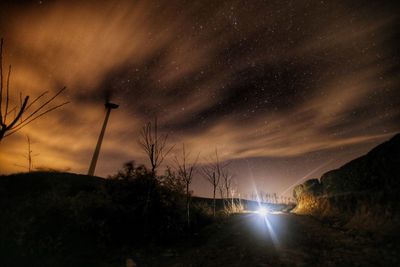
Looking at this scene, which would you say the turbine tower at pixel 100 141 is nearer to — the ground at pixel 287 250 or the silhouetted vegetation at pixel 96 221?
the silhouetted vegetation at pixel 96 221

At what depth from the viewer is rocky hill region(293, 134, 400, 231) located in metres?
7.91

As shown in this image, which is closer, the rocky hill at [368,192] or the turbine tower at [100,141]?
the rocky hill at [368,192]

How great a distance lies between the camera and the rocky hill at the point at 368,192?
7.91m

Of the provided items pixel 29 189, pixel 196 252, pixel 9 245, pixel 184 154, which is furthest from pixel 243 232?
pixel 29 189

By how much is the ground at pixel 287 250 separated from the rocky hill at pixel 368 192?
79cm

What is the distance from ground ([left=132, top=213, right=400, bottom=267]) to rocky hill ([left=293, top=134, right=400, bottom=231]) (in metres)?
0.79

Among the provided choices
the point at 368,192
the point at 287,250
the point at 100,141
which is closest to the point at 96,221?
the point at 287,250

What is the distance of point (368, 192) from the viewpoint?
367 inches

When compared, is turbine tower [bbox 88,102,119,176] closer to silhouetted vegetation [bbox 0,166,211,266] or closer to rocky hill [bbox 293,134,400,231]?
silhouetted vegetation [bbox 0,166,211,266]

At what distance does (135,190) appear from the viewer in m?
12.8

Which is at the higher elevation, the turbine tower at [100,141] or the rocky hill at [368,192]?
the turbine tower at [100,141]

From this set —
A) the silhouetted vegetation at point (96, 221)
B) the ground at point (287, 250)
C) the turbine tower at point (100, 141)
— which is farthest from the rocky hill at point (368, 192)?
the turbine tower at point (100, 141)

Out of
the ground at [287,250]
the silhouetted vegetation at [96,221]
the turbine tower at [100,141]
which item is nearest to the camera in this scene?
the ground at [287,250]

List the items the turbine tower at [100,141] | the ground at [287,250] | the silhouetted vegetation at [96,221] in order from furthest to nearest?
the turbine tower at [100,141] < the silhouetted vegetation at [96,221] < the ground at [287,250]
